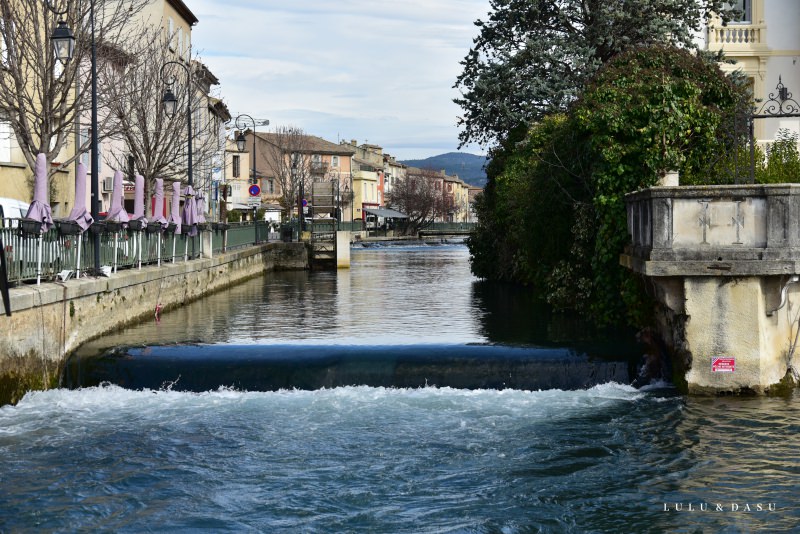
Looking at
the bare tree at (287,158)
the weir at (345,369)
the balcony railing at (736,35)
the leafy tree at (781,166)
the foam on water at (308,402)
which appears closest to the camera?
the foam on water at (308,402)

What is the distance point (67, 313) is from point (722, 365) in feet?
33.0

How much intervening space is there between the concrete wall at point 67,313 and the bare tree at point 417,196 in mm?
102575

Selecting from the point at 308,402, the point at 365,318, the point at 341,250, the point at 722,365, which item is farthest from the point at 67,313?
the point at 341,250

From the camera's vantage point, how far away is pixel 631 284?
1734cm

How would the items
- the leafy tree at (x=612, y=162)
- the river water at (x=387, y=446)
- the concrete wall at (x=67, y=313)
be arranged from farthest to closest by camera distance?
1. the leafy tree at (x=612, y=162)
2. the concrete wall at (x=67, y=313)
3. the river water at (x=387, y=446)

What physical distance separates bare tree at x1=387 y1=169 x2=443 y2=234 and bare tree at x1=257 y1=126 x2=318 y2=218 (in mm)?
17897

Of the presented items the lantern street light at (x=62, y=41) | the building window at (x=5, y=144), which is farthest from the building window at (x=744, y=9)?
the building window at (x=5, y=144)

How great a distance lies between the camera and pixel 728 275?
1441 centimetres

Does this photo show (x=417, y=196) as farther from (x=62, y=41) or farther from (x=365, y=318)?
(x=62, y=41)

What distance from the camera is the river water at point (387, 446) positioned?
32.0 ft

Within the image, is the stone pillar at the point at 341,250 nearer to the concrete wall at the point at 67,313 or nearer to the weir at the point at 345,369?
the concrete wall at the point at 67,313

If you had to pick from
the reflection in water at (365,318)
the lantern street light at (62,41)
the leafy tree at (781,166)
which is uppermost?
the lantern street light at (62,41)

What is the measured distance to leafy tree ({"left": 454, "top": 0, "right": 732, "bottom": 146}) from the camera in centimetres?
3169

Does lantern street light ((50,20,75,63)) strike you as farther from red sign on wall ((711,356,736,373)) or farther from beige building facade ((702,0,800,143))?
beige building facade ((702,0,800,143))
